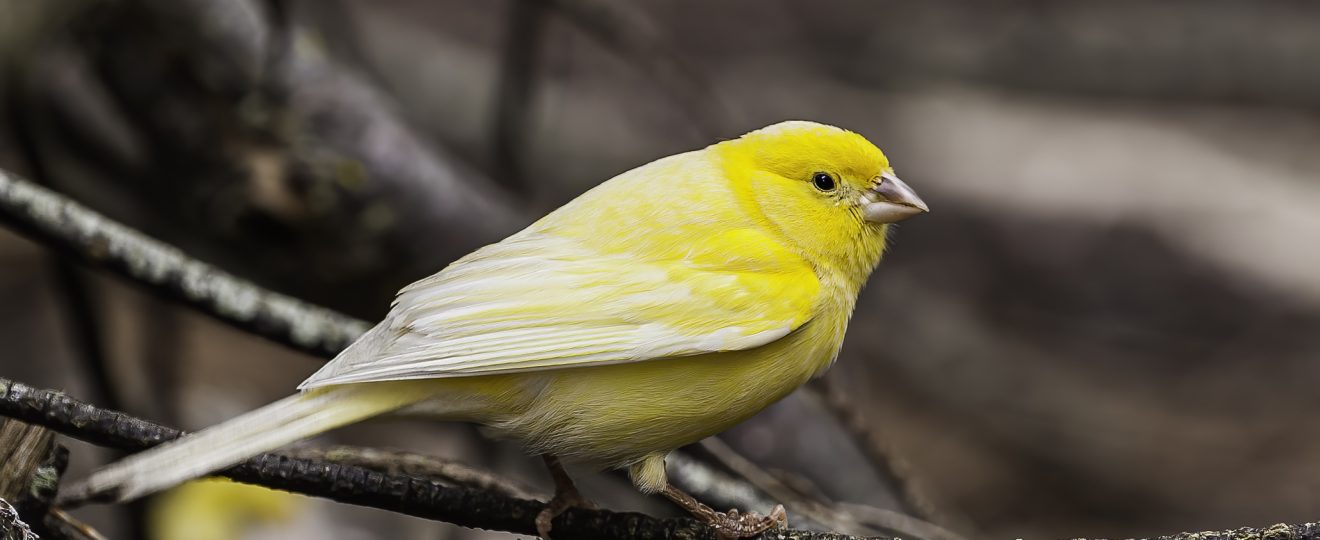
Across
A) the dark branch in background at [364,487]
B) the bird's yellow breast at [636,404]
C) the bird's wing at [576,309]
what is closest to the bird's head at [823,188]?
the bird's wing at [576,309]

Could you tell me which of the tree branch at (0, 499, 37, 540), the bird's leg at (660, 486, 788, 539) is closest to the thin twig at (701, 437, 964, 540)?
the bird's leg at (660, 486, 788, 539)

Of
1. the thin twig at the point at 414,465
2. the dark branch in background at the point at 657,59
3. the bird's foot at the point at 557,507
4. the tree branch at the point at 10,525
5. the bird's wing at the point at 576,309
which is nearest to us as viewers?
the tree branch at the point at 10,525

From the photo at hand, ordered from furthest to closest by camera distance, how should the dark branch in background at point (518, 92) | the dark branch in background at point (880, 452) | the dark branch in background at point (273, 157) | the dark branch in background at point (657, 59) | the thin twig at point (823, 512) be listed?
1. the dark branch in background at point (518, 92)
2. the dark branch in background at point (657, 59)
3. the dark branch in background at point (273, 157)
4. the dark branch in background at point (880, 452)
5. the thin twig at point (823, 512)

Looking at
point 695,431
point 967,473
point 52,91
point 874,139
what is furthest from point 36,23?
point 874,139

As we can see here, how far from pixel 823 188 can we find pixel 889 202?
0.15 m

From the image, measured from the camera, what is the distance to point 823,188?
2857mm

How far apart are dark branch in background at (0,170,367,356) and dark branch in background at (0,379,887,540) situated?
2.11 feet

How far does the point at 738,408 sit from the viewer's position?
250 centimetres

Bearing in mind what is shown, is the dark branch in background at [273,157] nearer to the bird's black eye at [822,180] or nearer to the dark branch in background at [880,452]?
the dark branch in background at [880,452]

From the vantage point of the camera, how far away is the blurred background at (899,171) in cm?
423

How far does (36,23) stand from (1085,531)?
17.6ft

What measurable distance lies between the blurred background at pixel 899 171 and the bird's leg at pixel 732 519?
1180 mm

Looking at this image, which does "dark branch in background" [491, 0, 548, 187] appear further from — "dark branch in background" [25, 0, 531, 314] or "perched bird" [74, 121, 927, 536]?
"perched bird" [74, 121, 927, 536]

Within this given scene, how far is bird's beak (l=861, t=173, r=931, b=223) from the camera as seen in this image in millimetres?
2822
